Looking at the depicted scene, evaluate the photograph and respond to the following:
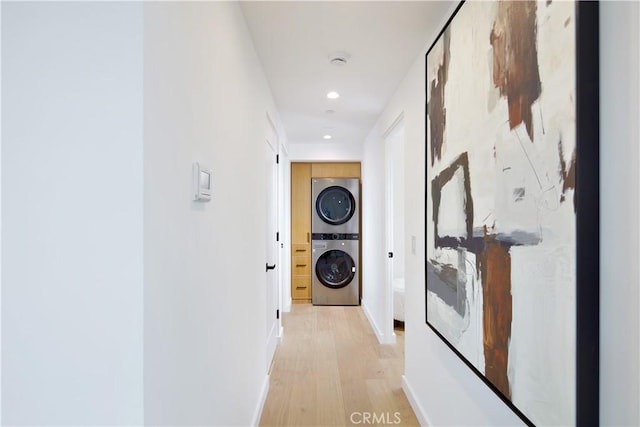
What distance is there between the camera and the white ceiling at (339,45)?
69.3 inches

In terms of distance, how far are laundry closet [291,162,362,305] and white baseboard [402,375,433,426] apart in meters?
2.51

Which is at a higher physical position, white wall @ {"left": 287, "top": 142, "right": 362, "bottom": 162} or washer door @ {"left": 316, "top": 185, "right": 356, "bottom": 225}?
white wall @ {"left": 287, "top": 142, "right": 362, "bottom": 162}

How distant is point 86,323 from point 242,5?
162cm

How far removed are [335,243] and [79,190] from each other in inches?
178

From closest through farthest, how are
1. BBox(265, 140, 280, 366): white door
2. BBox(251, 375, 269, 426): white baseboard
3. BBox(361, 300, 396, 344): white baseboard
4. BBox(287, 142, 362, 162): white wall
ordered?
BBox(251, 375, 269, 426): white baseboard, BBox(265, 140, 280, 366): white door, BBox(361, 300, 396, 344): white baseboard, BBox(287, 142, 362, 162): white wall

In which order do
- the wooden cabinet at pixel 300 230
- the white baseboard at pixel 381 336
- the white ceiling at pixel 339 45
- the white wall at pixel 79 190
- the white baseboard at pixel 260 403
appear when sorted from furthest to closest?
the wooden cabinet at pixel 300 230 → the white baseboard at pixel 381 336 → the white baseboard at pixel 260 403 → the white ceiling at pixel 339 45 → the white wall at pixel 79 190

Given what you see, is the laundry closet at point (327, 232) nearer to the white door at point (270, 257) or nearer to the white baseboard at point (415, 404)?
the white door at point (270, 257)

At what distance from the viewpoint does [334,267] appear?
522 cm

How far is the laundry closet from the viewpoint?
518cm
